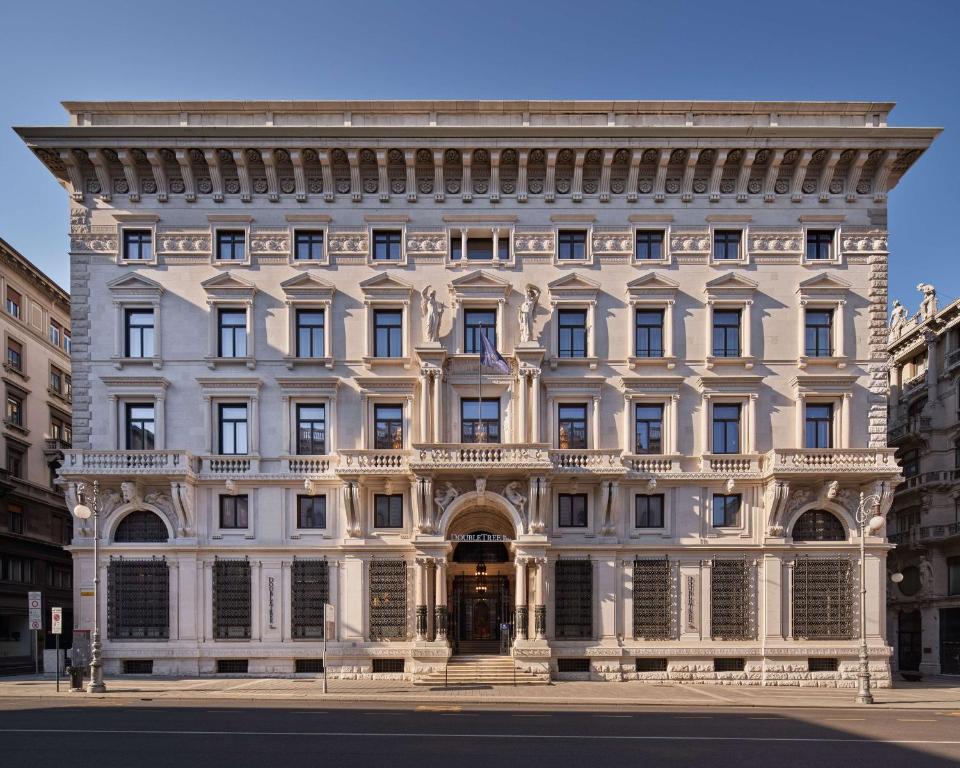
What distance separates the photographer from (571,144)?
3697 centimetres

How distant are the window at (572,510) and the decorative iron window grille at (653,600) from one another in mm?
3103

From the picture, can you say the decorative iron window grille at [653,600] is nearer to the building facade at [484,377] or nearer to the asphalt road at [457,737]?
the building facade at [484,377]

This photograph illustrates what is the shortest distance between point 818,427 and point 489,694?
19.5 meters

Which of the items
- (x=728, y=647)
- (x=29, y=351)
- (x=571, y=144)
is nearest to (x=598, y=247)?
(x=571, y=144)

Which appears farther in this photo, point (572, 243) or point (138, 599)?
point (572, 243)

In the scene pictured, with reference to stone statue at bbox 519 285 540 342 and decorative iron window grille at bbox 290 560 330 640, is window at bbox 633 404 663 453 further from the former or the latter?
decorative iron window grille at bbox 290 560 330 640

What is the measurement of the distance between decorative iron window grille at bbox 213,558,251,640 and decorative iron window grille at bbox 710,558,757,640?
2110cm

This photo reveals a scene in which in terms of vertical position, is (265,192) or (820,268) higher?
(265,192)

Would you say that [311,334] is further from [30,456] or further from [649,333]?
[30,456]

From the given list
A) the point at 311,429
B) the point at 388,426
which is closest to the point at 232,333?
the point at 311,429

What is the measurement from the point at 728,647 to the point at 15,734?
2776 cm

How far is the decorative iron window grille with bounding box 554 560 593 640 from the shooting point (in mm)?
36094

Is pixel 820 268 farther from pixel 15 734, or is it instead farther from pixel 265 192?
pixel 15 734

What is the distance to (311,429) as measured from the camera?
3716 cm
